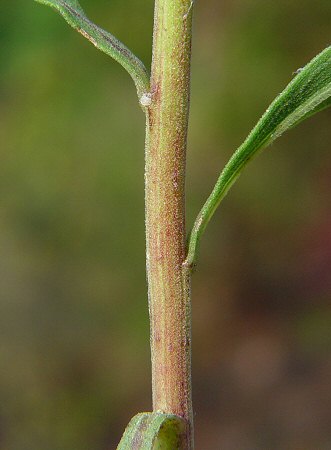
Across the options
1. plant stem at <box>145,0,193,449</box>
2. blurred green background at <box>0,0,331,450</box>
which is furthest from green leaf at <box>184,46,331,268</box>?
blurred green background at <box>0,0,331,450</box>

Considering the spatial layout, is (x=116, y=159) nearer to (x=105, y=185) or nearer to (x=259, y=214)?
(x=105, y=185)


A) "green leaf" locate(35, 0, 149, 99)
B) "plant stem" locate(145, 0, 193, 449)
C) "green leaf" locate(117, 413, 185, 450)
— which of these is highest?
"green leaf" locate(35, 0, 149, 99)

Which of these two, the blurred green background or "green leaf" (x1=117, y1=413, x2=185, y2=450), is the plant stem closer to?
"green leaf" (x1=117, y1=413, x2=185, y2=450)

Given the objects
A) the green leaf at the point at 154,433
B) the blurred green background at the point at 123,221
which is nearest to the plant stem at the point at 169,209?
the green leaf at the point at 154,433

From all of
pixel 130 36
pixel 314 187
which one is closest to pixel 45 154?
pixel 130 36

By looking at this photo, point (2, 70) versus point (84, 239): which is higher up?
point (2, 70)

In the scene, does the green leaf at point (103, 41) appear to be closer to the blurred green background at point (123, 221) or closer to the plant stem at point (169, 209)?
the plant stem at point (169, 209)
